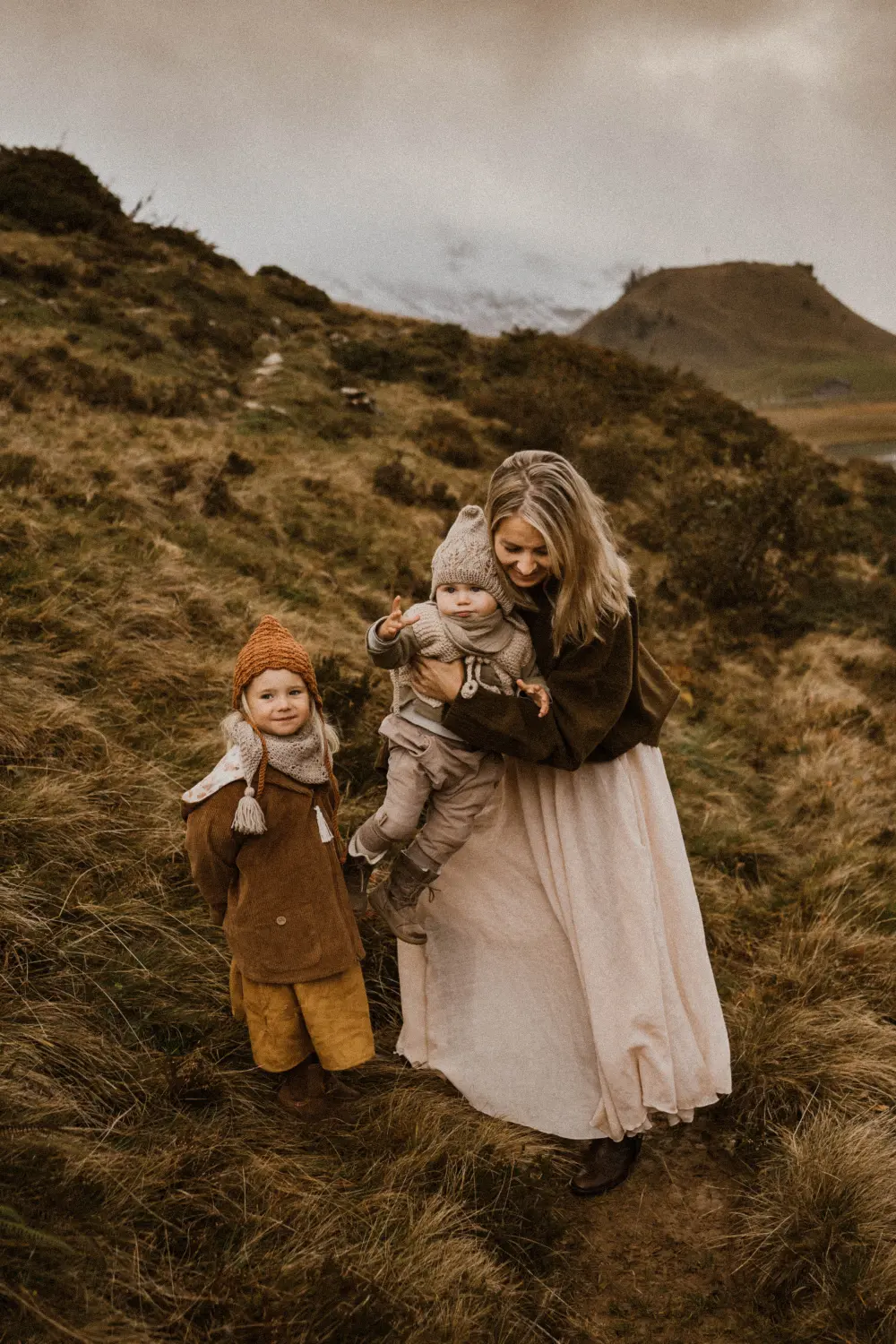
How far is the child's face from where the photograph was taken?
2.42m

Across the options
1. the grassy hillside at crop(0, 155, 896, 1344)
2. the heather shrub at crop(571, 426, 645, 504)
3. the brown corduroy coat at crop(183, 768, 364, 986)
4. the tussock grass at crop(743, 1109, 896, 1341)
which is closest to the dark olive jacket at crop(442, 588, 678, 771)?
the brown corduroy coat at crop(183, 768, 364, 986)

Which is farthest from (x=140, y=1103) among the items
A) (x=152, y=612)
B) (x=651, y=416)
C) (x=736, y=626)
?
(x=651, y=416)

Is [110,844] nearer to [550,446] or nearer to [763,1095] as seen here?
[763,1095]

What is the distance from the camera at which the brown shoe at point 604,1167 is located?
2.77m

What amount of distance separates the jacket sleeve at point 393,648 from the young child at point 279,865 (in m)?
0.21

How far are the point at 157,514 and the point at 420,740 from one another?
5510 mm

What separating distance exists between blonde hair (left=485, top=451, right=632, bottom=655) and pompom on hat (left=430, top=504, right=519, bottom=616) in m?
0.07

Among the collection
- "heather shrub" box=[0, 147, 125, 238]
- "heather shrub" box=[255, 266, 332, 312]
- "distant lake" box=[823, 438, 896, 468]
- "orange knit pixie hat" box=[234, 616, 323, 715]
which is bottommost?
"orange knit pixie hat" box=[234, 616, 323, 715]

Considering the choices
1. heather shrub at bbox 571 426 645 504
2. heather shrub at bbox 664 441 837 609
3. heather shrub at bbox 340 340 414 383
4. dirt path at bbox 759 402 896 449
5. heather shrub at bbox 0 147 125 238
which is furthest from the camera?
dirt path at bbox 759 402 896 449

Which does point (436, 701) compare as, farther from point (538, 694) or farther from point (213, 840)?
point (213, 840)

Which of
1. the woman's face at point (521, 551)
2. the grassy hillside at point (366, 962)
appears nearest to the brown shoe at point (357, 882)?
the grassy hillside at point (366, 962)

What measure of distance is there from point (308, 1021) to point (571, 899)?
0.91 m

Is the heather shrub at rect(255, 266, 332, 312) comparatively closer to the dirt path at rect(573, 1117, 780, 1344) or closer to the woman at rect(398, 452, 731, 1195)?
the woman at rect(398, 452, 731, 1195)

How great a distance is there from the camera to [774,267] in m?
88.8
